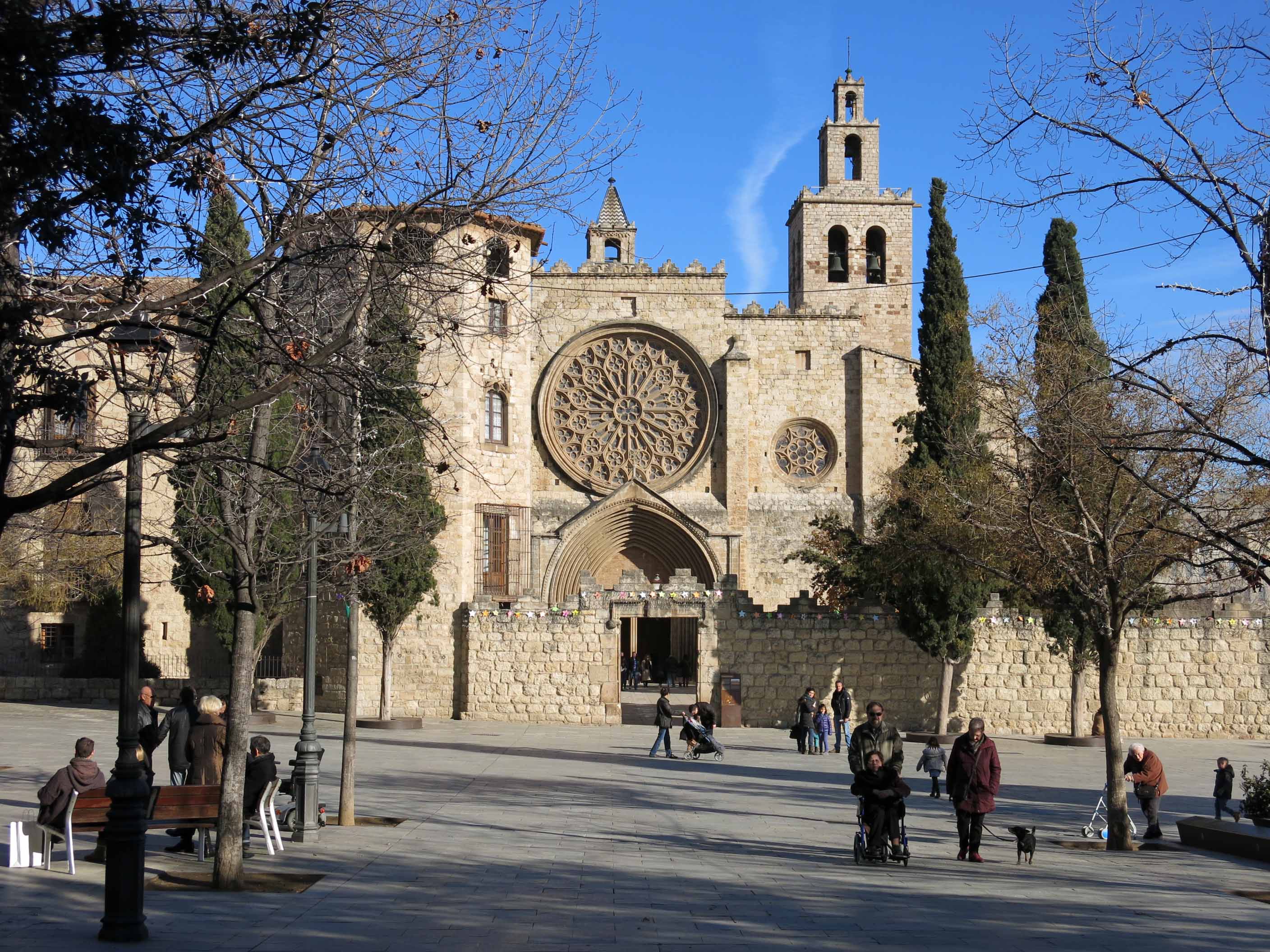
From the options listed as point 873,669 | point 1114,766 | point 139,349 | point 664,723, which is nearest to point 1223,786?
point 1114,766

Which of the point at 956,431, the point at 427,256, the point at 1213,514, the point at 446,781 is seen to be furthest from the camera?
the point at 956,431

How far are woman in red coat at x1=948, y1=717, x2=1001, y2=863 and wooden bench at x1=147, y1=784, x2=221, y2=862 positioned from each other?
6.16 m

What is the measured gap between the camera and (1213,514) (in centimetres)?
1537

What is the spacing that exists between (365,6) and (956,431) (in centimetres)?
1739

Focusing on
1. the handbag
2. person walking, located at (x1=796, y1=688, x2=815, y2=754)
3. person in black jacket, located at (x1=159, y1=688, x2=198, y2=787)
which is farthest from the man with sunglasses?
A: person walking, located at (x1=796, y1=688, x2=815, y2=754)

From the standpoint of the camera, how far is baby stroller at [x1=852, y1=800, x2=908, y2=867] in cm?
1123

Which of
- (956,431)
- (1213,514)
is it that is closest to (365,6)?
(1213,514)

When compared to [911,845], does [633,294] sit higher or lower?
higher

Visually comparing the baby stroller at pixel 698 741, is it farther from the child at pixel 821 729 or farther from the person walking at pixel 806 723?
the child at pixel 821 729

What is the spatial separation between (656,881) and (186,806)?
363cm

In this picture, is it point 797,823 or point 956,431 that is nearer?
point 797,823

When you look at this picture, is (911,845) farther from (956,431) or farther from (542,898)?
(956,431)

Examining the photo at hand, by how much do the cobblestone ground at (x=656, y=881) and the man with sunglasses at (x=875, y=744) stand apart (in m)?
0.89

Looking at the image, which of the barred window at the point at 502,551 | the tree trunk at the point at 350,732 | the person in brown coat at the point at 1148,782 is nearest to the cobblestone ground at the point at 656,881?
the tree trunk at the point at 350,732
